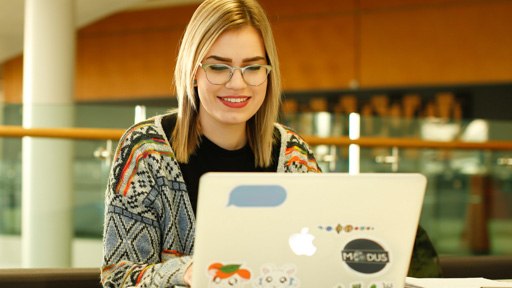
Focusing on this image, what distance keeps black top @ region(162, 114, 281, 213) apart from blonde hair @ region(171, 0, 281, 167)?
0.02 metres

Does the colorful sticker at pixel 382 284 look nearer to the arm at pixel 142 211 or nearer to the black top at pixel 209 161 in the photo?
the arm at pixel 142 211

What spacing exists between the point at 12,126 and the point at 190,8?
4.98 m

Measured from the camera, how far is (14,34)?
599 centimetres

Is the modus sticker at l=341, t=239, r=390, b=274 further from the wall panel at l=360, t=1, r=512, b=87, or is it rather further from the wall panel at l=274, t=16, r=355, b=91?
the wall panel at l=274, t=16, r=355, b=91

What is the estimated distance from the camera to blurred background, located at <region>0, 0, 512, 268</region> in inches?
132

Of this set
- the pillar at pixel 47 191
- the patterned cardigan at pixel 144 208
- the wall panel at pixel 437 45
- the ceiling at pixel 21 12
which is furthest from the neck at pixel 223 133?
the wall panel at pixel 437 45

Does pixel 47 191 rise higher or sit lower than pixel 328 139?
lower

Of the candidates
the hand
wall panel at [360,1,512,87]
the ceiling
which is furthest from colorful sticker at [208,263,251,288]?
wall panel at [360,1,512,87]

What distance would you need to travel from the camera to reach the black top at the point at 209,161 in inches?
61.2

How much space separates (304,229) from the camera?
3.07 feet

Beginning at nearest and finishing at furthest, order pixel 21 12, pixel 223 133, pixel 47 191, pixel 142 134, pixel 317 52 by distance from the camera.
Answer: pixel 142 134 → pixel 223 133 → pixel 47 191 → pixel 21 12 → pixel 317 52

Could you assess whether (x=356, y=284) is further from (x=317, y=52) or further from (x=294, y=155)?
(x=317, y=52)

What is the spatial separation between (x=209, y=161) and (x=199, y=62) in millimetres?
274

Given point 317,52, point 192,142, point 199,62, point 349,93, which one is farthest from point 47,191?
point 317,52
